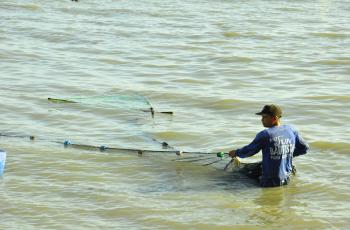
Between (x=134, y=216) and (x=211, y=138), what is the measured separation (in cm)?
367

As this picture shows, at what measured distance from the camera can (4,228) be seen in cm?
862

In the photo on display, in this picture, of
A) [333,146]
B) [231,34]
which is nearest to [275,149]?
[333,146]

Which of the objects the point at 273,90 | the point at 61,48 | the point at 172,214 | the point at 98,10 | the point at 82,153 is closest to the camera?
the point at 172,214

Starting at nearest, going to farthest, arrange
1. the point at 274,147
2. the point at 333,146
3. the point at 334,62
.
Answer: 1. the point at 274,147
2. the point at 333,146
3. the point at 334,62

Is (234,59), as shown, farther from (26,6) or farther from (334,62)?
(26,6)

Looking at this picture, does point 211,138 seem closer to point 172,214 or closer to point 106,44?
point 172,214

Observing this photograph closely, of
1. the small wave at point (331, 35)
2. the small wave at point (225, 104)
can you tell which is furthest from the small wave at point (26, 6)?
the small wave at point (225, 104)

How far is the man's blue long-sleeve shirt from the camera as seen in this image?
30.6 feet

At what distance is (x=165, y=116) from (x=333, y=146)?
11.0 feet

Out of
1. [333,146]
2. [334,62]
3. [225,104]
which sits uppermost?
[334,62]

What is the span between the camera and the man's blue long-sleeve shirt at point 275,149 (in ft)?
30.6

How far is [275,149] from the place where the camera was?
9359 millimetres

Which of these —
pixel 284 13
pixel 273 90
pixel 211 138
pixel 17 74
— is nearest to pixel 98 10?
pixel 284 13

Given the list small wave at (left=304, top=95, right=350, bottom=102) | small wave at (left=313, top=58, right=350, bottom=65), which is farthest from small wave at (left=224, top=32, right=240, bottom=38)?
small wave at (left=304, top=95, right=350, bottom=102)
